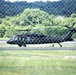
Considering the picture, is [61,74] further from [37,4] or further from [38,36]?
[37,4]

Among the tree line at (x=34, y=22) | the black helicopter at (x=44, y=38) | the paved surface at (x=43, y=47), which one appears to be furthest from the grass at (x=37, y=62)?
the tree line at (x=34, y=22)

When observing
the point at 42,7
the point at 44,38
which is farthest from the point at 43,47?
the point at 42,7

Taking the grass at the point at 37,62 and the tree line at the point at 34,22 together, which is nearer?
the tree line at the point at 34,22

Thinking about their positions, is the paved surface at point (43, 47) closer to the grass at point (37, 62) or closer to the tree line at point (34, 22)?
the grass at point (37, 62)

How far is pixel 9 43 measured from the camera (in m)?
4.85

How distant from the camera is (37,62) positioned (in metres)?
4.56

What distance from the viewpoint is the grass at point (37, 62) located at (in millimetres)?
4133

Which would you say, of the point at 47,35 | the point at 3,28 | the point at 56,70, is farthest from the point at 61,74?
the point at 3,28

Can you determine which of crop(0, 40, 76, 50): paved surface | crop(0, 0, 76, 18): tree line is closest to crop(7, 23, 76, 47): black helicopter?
crop(0, 40, 76, 50): paved surface

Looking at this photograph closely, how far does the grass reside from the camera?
4.13 metres

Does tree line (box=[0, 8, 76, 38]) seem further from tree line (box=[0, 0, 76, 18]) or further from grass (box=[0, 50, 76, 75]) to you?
grass (box=[0, 50, 76, 75])

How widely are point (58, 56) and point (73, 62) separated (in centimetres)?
20

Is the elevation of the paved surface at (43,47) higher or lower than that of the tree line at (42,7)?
lower

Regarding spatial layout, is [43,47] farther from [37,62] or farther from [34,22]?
[34,22]
